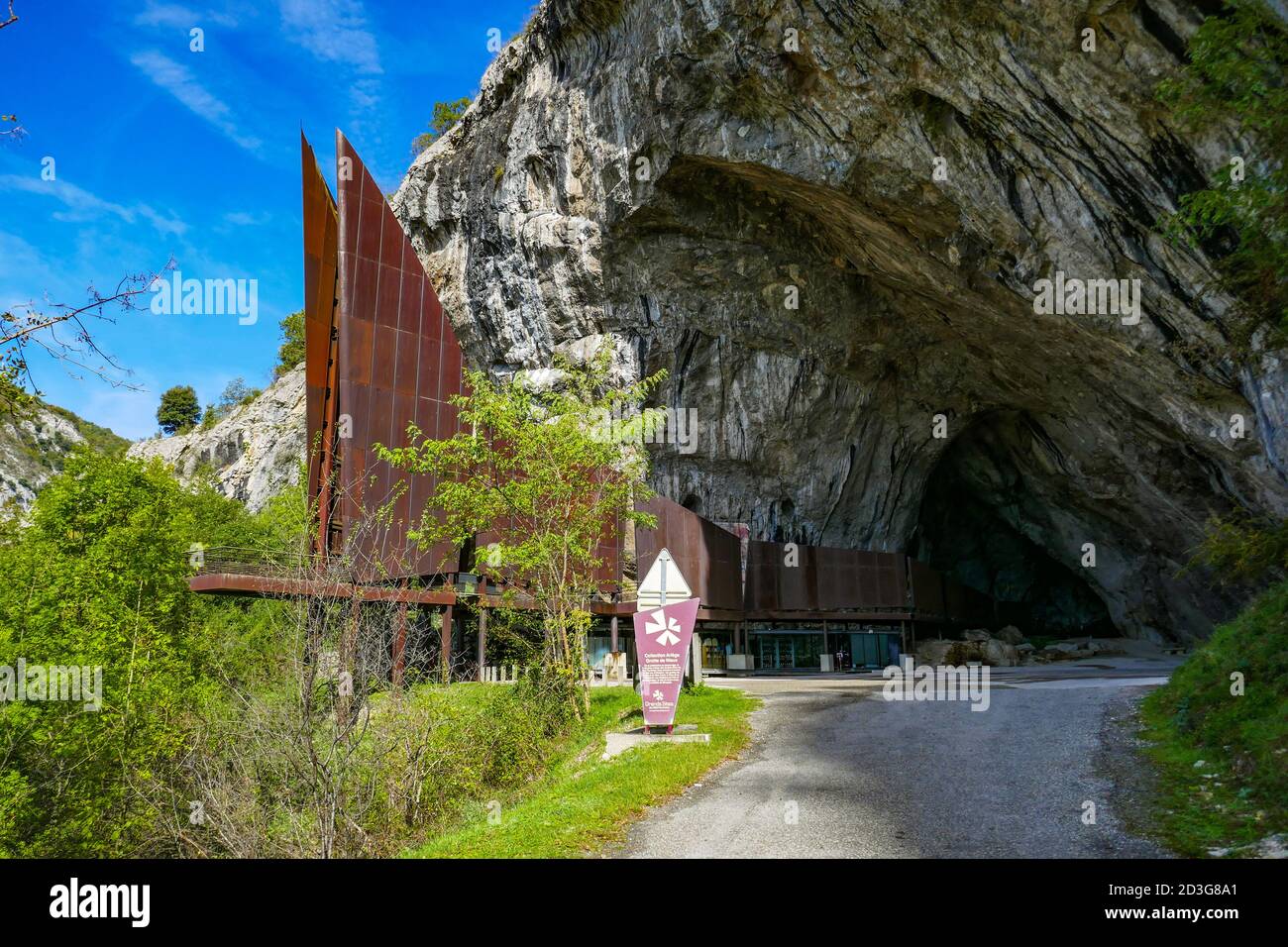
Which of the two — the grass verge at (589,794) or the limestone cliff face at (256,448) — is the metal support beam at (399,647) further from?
the limestone cliff face at (256,448)

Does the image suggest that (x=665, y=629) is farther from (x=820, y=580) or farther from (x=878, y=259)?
(x=820, y=580)

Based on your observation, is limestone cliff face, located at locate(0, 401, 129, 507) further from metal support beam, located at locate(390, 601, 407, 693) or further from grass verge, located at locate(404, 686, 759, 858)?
metal support beam, located at locate(390, 601, 407, 693)

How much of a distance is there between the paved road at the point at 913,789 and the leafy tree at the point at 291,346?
231 feet

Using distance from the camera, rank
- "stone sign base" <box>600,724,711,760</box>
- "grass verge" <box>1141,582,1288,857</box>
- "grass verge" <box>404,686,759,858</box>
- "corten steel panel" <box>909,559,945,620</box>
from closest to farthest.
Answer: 1. "grass verge" <box>1141,582,1288,857</box>
2. "grass verge" <box>404,686,759,858</box>
3. "stone sign base" <box>600,724,711,760</box>
4. "corten steel panel" <box>909,559,945,620</box>

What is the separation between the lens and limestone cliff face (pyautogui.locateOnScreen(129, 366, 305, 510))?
5453 centimetres

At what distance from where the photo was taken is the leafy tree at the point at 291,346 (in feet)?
245

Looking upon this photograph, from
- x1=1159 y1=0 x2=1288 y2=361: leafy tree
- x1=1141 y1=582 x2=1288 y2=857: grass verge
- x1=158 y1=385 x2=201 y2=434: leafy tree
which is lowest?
x1=1141 y1=582 x2=1288 y2=857: grass verge

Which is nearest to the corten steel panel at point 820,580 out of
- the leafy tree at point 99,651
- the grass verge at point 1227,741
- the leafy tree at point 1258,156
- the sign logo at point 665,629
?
the leafy tree at point 99,651

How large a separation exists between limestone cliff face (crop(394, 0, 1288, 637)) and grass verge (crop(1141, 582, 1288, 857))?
414 inches

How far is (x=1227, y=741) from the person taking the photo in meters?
9.41

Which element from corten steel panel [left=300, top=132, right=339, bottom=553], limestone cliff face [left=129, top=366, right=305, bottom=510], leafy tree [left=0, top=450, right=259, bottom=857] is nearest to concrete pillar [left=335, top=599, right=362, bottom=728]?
leafy tree [left=0, top=450, right=259, bottom=857]

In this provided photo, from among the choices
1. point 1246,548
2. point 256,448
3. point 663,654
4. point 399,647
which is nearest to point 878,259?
point 399,647
